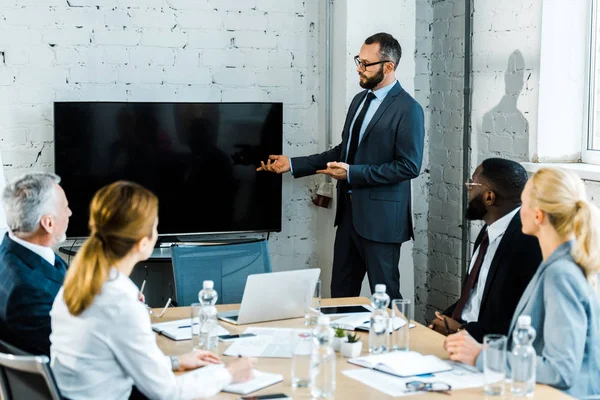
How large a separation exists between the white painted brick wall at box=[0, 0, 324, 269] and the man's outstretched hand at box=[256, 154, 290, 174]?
342mm

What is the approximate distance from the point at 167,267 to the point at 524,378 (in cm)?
292

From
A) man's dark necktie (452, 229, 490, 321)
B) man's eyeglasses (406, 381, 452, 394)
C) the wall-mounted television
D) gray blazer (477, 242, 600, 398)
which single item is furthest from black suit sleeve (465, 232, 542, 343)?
the wall-mounted television

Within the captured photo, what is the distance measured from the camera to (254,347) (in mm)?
2725

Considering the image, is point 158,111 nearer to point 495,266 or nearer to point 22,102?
point 22,102

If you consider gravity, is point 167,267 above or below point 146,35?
below

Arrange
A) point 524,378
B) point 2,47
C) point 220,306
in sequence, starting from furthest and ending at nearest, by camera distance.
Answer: point 2,47, point 220,306, point 524,378

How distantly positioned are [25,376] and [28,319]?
496 mm

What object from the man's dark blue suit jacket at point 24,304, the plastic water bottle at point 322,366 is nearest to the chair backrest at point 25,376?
the man's dark blue suit jacket at point 24,304

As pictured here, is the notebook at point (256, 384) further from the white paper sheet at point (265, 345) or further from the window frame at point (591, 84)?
the window frame at point (591, 84)

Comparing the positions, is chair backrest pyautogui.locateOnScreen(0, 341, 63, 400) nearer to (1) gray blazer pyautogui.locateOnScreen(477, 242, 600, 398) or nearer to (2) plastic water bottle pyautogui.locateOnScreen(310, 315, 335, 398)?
(2) plastic water bottle pyautogui.locateOnScreen(310, 315, 335, 398)

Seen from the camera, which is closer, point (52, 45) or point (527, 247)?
point (527, 247)

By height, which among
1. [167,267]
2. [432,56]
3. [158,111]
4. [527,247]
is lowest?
[167,267]

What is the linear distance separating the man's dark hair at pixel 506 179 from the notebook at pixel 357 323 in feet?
1.97

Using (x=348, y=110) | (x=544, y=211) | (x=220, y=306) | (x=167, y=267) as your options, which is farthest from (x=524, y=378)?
(x=167, y=267)
